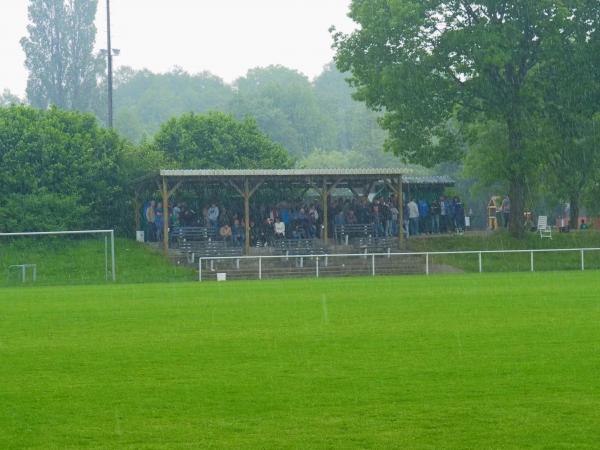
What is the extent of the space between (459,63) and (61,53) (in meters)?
55.0

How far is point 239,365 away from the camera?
12.6 meters

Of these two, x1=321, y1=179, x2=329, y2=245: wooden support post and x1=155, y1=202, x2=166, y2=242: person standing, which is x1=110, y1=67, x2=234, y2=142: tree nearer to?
x1=155, y1=202, x2=166, y2=242: person standing

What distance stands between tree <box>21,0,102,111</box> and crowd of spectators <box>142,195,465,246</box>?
49.0 meters

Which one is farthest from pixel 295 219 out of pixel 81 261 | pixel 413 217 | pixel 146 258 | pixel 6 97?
pixel 6 97

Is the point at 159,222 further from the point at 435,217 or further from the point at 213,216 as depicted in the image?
the point at 435,217

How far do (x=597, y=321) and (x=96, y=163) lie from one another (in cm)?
3666

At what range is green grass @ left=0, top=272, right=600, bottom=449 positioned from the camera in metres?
8.67

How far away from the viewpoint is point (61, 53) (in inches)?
3775

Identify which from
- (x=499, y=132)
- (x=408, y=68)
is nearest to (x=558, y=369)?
(x=408, y=68)

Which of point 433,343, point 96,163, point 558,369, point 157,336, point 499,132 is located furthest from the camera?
point 499,132

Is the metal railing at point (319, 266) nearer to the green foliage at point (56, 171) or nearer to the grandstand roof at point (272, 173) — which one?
the grandstand roof at point (272, 173)

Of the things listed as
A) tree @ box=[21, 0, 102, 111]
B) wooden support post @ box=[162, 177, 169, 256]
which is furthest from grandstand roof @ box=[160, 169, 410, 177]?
tree @ box=[21, 0, 102, 111]

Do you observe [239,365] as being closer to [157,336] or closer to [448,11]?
[157,336]

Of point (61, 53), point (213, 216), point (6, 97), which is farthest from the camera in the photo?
point (6, 97)
